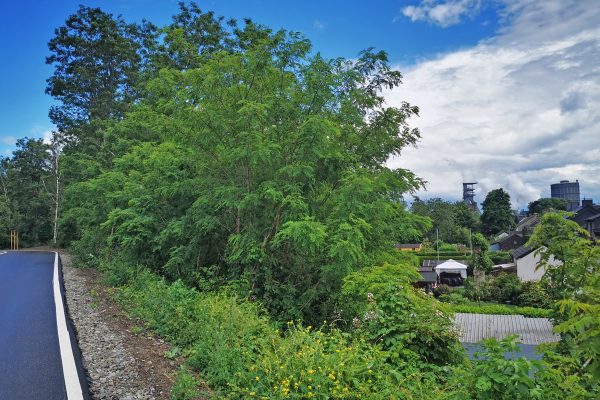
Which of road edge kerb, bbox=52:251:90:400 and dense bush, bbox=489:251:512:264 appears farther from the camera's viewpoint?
dense bush, bbox=489:251:512:264

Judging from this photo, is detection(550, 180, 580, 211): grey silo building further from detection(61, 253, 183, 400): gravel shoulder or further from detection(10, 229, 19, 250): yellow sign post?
detection(61, 253, 183, 400): gravel shoulder

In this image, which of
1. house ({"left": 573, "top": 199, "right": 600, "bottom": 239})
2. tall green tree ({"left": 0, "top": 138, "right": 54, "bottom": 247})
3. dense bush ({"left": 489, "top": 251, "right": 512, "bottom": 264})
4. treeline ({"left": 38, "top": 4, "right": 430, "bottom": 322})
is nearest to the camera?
treeline ({"left": 38, "top": 4, "right": 430, "bottom": 322})

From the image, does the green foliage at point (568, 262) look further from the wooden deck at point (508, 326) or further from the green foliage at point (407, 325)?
the wooden deck at point (508, 326)

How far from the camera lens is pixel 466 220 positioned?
89.6m

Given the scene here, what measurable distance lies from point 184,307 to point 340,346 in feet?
10.8

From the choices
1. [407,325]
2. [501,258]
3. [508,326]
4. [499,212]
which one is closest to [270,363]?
[407,325]

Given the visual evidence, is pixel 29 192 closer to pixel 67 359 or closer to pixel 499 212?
pixel 67 359

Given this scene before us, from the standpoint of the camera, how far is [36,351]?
606 cm

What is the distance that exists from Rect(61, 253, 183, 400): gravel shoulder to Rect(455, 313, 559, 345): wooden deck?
53.0 ft

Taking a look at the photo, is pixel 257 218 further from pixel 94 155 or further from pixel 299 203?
pixel 94 155

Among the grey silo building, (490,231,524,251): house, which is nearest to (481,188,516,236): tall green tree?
(490,231,524,251): house

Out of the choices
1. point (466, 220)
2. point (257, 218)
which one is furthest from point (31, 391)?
point (466, 220)

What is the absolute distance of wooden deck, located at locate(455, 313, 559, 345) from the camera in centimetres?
2049

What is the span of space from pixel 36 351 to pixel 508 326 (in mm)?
23652
